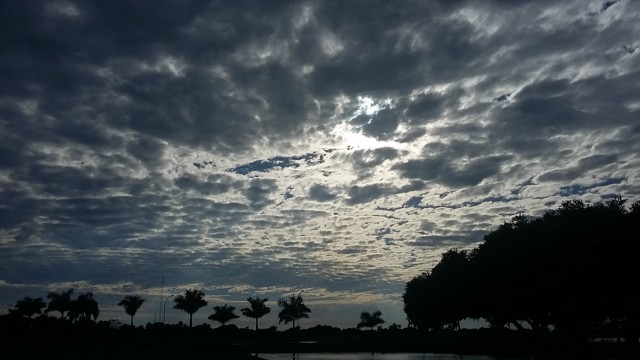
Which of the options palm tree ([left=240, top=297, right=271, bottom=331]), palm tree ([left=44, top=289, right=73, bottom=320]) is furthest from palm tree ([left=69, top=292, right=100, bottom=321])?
palm tree ([left=240, top=297, right=271, bottom=331])

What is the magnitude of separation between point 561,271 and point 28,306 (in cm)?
9550

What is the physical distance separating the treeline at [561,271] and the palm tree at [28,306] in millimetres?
78662

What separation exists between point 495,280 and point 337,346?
36.3m

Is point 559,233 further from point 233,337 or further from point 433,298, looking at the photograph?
point 233,337

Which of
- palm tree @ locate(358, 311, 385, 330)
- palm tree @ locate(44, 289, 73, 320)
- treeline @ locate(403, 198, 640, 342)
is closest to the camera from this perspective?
treeline @ locate(403, 198, 640, 342)

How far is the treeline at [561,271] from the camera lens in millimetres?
46062

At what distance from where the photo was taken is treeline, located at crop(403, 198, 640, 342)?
151 feet

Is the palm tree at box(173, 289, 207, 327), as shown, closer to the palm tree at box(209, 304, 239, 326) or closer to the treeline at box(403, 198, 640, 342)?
the palm tree at box(209, 304, 239, 326)

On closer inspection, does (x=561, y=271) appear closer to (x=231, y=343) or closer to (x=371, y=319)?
(x=231, y=343)

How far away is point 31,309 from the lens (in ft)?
328

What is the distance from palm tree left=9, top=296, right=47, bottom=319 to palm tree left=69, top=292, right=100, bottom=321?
6485mm

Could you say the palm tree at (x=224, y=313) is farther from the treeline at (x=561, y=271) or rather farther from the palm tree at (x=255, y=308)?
the treeline at (x=561, y=271)

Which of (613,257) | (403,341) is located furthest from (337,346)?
(613,257)

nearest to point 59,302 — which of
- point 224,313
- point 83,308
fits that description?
point 83,308
